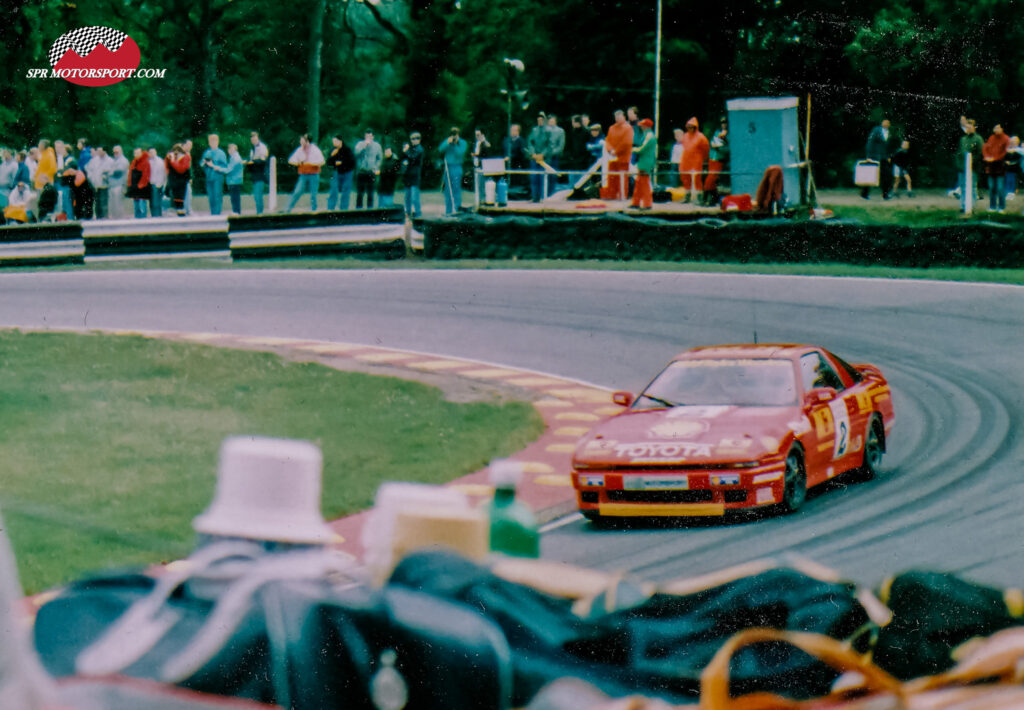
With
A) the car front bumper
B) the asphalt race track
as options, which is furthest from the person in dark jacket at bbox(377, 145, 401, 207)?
the car front bumper

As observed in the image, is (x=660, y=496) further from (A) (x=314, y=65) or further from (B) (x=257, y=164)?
(A) (x=314, y=65)

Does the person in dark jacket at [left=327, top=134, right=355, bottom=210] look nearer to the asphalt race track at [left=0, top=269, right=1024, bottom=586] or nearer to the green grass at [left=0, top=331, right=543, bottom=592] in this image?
the asphalt race track at [left=0, top=269, right=1024, bottom=586]

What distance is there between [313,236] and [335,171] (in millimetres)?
3116

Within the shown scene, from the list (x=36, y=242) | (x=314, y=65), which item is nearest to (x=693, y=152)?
(x=36, y=242)

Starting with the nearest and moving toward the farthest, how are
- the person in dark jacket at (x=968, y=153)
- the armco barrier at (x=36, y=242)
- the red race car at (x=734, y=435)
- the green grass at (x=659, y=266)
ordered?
the red race car at (x=734, y=435) < the green grass at (x=659, y=266) < the armco barrier at (x=36, y=242) < the person in dark jacket at (x=968, y=153)

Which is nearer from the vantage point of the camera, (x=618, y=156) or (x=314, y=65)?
(x=618, y=156)

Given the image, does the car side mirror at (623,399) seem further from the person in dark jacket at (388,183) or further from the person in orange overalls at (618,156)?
the person in dark jacket at (388,183)

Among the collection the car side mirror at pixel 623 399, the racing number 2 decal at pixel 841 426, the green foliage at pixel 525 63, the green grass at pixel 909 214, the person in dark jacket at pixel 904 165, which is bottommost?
the racing number 2 decal at pixel 841 426

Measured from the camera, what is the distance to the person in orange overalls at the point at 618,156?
23047 millimetres

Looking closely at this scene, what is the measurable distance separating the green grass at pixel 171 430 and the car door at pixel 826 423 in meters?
2.43

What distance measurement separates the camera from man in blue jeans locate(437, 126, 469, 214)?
82.8 feet

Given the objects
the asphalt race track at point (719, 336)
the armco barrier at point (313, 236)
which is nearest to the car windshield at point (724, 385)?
the asphalt race track at point (719, 336)

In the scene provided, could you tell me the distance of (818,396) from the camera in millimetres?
8898

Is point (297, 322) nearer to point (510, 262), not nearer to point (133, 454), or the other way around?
point (510, 262)
